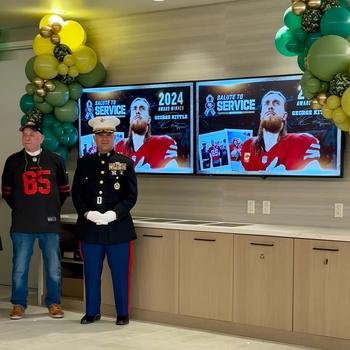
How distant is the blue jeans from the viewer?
22.1ft

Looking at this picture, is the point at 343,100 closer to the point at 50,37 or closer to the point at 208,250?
the point at 208,250

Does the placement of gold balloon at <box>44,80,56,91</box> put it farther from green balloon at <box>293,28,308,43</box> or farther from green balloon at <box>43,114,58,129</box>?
green balloon at <box>293,28,308,43</box>

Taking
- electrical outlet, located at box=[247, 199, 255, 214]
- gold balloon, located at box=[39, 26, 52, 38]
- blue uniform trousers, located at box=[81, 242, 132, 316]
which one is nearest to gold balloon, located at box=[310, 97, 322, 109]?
electrical outlet, located at box=[247, 199, 255, 214]

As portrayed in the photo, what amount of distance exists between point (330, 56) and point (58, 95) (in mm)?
2851

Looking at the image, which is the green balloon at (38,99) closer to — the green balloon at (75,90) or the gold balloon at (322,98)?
the green balloon at (75,90)

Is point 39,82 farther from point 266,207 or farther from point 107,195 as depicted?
point 266,207

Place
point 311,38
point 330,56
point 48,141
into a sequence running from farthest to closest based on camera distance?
1. point 48,141
2. point 311,38
3. point 330,56

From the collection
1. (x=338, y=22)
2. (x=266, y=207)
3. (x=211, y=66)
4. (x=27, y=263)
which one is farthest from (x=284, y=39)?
(x=27, y=263)

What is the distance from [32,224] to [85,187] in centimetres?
54

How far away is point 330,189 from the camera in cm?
628

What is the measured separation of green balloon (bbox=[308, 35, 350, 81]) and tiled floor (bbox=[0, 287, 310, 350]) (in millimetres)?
1973

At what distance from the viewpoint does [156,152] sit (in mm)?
7094

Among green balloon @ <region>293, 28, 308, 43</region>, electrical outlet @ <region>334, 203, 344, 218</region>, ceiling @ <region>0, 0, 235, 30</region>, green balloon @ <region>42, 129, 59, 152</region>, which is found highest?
ceiling @ <region>0, 0, 235, 30</region>

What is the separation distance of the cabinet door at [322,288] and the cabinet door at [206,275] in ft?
1.90
